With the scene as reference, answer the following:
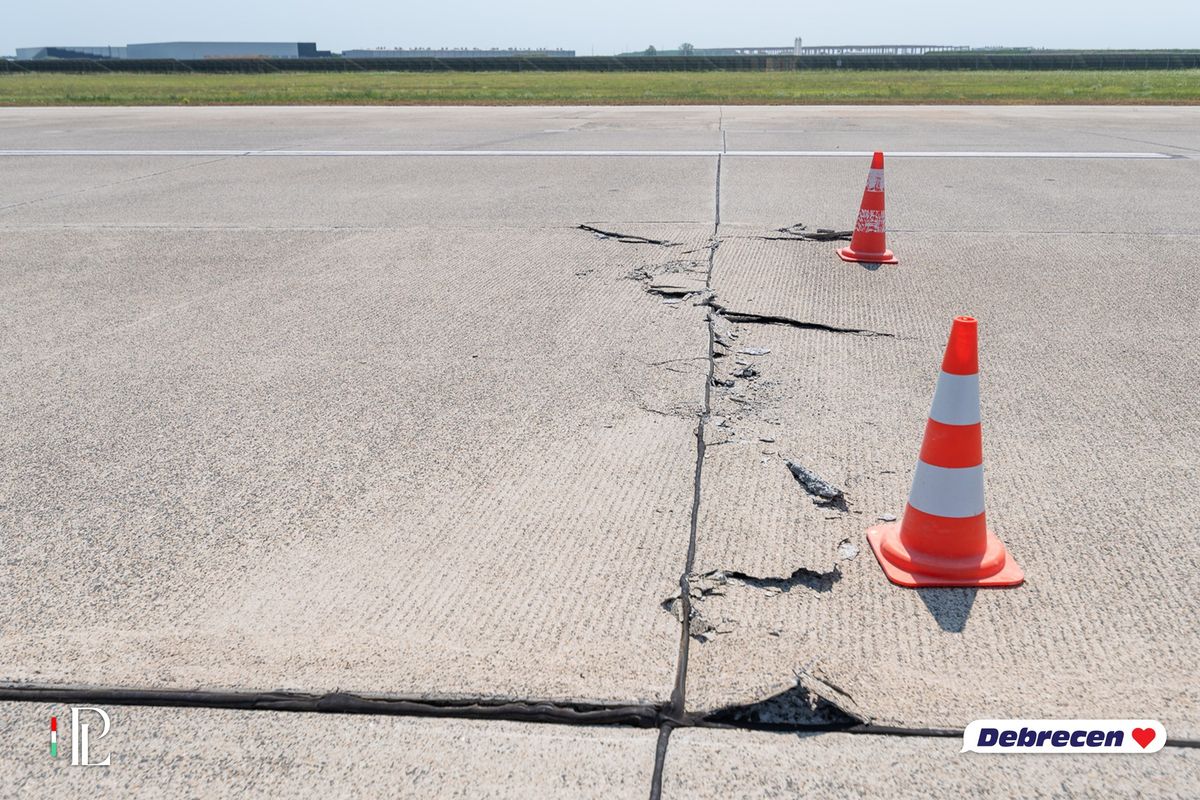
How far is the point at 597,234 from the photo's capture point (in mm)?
7379

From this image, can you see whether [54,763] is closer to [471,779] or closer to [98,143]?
[471,779]

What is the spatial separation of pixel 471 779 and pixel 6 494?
227 centimetres

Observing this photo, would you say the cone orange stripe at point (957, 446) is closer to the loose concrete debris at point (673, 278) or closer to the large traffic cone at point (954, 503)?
the large traffic cone at point (954, 503)

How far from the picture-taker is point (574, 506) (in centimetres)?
321

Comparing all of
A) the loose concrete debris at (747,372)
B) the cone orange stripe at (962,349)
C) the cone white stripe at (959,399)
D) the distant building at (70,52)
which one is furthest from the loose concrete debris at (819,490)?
the distant building at (70,52)

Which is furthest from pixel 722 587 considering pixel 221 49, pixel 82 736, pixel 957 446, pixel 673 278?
pixel 221 49

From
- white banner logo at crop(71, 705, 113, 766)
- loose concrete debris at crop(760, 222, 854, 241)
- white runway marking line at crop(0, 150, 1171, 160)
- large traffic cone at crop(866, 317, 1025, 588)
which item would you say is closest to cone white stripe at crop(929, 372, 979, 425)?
large traffic cone at crop(866, 317, 1025, 588)

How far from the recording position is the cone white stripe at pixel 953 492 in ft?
9.16

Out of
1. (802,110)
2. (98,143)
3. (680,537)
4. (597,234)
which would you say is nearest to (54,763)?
(680,537)

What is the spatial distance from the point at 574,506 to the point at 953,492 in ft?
3.92

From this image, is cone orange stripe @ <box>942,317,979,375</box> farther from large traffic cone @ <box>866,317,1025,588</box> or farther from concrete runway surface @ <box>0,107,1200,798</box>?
concrete runway surface @ <box>0,107,1200,798</box>

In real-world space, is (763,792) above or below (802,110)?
below

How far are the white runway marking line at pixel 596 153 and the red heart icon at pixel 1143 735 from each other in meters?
10.4

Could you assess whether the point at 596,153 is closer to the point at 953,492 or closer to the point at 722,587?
the point at 953,492
